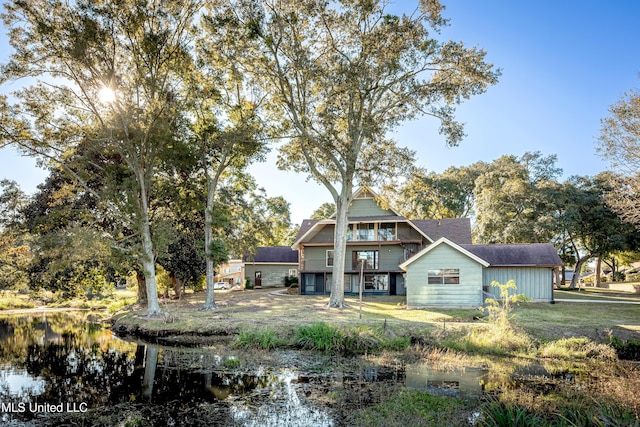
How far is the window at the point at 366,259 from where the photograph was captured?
1396 inches

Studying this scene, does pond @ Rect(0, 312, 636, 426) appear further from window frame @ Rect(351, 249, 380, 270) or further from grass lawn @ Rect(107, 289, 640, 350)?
window frame @ Rect(351, 249, 380, 270)

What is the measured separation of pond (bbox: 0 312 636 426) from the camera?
9.20m

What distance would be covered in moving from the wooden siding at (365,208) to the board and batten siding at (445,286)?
368 inches

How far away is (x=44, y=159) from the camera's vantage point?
22891 millimetres

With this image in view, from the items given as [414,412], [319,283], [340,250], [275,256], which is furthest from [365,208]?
[414,412]

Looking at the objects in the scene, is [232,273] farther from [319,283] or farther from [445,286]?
[445,286]

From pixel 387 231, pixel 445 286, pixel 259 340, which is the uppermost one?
pixel 387 231

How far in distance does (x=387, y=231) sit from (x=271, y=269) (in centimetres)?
1769

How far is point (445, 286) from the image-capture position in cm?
2612

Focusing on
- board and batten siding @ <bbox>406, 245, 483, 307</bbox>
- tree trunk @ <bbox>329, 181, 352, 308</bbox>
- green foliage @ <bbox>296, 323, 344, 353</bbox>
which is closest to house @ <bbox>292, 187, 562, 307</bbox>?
board and batten siding @ <bbox>406, 245, 483, 307</bbox>

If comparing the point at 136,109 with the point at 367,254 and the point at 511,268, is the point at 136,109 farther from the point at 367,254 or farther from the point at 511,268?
the point at 511,268

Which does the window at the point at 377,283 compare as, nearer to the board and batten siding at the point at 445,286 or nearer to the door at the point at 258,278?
the board and batten siding at the point at 445,286

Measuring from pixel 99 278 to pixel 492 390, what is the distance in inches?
995

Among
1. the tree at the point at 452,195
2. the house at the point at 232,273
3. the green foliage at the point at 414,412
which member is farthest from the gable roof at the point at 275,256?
the green foliage at the point at 414,412
